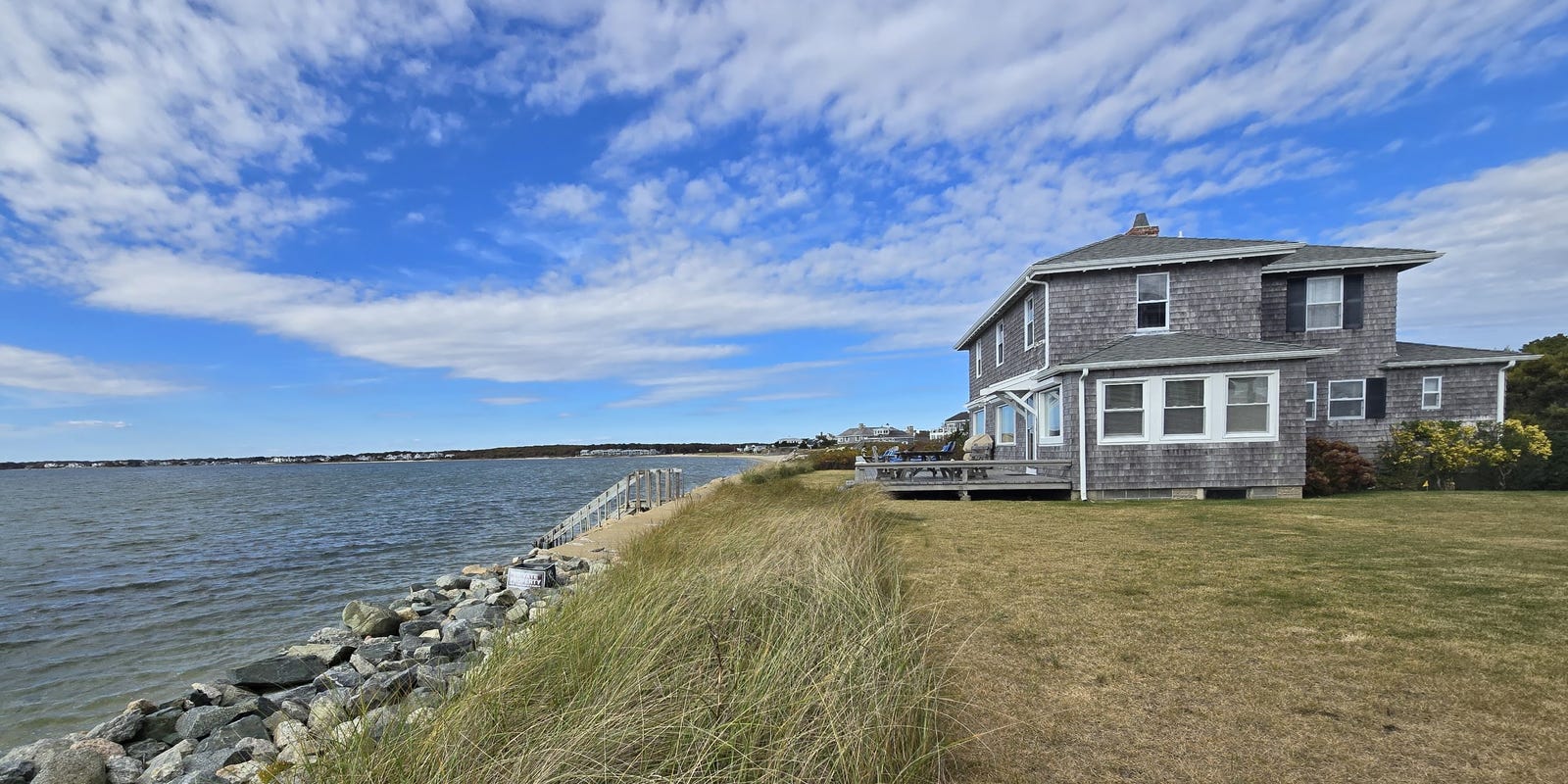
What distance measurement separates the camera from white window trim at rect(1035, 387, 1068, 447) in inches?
551

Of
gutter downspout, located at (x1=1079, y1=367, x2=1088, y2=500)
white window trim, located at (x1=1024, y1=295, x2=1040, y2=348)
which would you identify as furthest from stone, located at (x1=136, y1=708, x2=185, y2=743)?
white window trim, located at (x1=1024, y1=295, x2=1040, y2=348)

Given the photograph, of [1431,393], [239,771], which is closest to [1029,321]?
[1431,393]

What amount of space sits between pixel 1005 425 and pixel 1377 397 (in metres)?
8.28

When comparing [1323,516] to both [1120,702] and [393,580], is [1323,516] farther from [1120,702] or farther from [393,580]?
[393,580]

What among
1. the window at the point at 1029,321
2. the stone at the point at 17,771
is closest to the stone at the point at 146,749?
the stone at the point at 17,771

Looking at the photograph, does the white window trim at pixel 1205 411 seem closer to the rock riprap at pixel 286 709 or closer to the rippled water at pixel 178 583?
the rock riprap at pixel 286 709

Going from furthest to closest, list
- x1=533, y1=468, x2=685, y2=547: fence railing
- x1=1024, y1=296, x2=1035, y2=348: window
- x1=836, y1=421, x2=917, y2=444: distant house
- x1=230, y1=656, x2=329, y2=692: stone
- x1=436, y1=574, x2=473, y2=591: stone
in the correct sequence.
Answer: x1=836, y1=421, x2=917, y2=444: distant house < x1=533, y1=468, x2=685, y2=547: fence railing < x1=1024, y1=296, x2=1035, y2=348: window < x1=436, y1=574, x2=473, y2=591: stone < x1=230, y1=656, x2=329, y2=692: stone

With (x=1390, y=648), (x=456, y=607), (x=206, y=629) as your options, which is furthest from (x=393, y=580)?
(x=1390, y=648)

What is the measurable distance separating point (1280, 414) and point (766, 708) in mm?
13420

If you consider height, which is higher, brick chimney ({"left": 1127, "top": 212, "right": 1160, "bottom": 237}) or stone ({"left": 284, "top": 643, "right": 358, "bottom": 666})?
brick chimney ({"left": 1127, "top": 212, "right": 1160, "bottom": 237})

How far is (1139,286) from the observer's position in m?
14.6

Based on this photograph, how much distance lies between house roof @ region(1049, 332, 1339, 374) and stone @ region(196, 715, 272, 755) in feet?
41.7

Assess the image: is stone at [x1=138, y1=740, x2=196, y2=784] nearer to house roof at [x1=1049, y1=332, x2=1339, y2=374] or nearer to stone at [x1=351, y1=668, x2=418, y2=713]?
stone at [x1=351, y1=668, x2=418, y2=713]

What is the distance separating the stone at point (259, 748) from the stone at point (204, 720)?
36.8 inches
